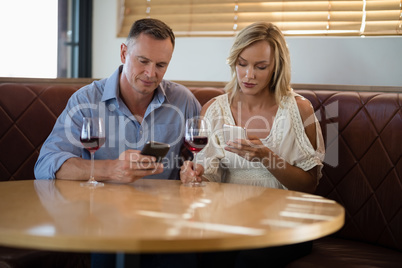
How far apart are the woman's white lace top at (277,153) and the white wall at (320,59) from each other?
62cm

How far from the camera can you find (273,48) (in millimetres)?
2496

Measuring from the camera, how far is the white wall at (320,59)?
9.43 ft

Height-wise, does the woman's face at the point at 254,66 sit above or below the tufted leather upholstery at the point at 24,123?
above

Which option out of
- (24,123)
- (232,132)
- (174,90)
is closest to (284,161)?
(232,132)

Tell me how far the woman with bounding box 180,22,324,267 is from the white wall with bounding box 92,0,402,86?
57 cm

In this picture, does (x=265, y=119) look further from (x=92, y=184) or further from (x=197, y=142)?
(x=92, y=184)

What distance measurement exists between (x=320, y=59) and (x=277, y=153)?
0.91m

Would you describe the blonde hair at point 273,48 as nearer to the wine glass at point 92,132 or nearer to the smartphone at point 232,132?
the smartphone at point 232,132

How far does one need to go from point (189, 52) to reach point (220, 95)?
0.79 m

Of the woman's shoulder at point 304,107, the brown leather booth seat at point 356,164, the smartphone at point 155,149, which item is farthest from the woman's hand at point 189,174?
the woman's shoulder at point 304,107

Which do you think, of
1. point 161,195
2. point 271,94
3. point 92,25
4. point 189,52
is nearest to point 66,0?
point 92,25

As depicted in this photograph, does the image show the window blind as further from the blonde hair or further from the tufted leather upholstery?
the tufted leather upholstery

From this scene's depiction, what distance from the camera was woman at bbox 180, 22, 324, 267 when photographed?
2361mm

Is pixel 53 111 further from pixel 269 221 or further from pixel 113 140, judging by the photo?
pixel 269 221
